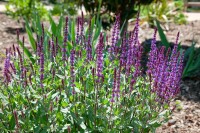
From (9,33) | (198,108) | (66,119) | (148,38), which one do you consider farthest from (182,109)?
(9,33)

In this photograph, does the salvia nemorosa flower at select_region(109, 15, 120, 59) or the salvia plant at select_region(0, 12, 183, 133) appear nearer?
the salvia plant at select_region(0, 12, 183, 133)

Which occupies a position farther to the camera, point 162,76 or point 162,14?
point 162,14

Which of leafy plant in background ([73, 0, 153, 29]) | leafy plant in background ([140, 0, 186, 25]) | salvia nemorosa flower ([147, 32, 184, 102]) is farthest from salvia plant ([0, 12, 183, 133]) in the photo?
leafy plant in background ([140, 0, 186, 25])

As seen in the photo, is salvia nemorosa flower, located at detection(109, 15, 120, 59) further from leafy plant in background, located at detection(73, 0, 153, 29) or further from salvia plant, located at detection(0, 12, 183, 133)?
leafy plant in background, located at detection(73, 0, 153, 29)

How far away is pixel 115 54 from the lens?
2740 mm

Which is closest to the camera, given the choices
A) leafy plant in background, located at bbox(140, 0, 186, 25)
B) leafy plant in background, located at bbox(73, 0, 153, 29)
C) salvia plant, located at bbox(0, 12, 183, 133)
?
salvia plant, located at bbox(0, 12, 183, 133)

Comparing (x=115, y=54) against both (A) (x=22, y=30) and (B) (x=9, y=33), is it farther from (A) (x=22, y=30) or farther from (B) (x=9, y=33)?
(A) (x=22, y=30)

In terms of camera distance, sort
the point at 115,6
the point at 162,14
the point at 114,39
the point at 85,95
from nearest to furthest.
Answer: the point at 85,95 → the point at 114,39 → the point at 115,6 → the point at 162,14

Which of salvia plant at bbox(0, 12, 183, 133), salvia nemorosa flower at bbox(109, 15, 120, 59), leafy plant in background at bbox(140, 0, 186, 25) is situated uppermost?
salvia nemorosa flower at bbox(109, 15, 120, 59)

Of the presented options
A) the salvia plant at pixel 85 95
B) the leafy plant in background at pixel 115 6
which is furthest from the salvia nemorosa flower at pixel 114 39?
the leafy plant in background at pixel 115 6

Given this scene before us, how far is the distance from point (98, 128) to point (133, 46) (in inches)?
24.6

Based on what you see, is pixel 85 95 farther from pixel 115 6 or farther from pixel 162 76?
pixel 115 6

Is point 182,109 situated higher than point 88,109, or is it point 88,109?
point 88,109

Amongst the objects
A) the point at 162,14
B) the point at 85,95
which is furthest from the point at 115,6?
the point at 85,95
